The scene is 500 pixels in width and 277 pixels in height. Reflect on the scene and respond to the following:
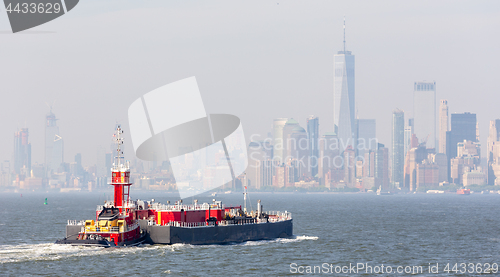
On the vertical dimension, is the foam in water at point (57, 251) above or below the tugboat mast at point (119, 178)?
below

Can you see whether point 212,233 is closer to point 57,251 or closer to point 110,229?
point 110,229

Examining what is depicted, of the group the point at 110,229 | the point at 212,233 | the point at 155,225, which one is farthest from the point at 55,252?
the point at 212,233

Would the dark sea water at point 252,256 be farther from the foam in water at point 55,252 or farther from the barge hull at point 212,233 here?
the barge hull at point 212,233

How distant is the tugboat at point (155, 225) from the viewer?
76.6 metres

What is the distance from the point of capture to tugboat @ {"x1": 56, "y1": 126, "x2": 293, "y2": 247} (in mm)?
76625

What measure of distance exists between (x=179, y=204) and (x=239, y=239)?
30.1 ft

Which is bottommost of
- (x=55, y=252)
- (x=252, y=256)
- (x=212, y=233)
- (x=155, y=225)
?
(x=252, y=256)

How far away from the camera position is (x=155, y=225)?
82.4m

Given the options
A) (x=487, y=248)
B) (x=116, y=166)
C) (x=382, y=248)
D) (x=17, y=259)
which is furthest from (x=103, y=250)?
(x=487, y=248)

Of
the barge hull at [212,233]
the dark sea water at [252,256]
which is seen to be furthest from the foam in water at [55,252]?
the barge hull at [212,233]

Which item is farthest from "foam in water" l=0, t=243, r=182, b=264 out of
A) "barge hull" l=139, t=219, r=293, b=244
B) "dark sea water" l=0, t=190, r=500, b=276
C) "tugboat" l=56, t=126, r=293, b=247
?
"barge hull" l=139, t=219, r=293, b=244

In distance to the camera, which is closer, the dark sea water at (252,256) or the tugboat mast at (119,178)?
the dark sea water at (252,256)

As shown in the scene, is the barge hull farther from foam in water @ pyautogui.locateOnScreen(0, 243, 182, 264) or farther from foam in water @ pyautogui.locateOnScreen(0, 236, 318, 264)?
foam in water @ pyautogui.locateOnScreen(0, 243, 182, 264)

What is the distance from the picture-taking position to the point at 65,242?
252 feet
